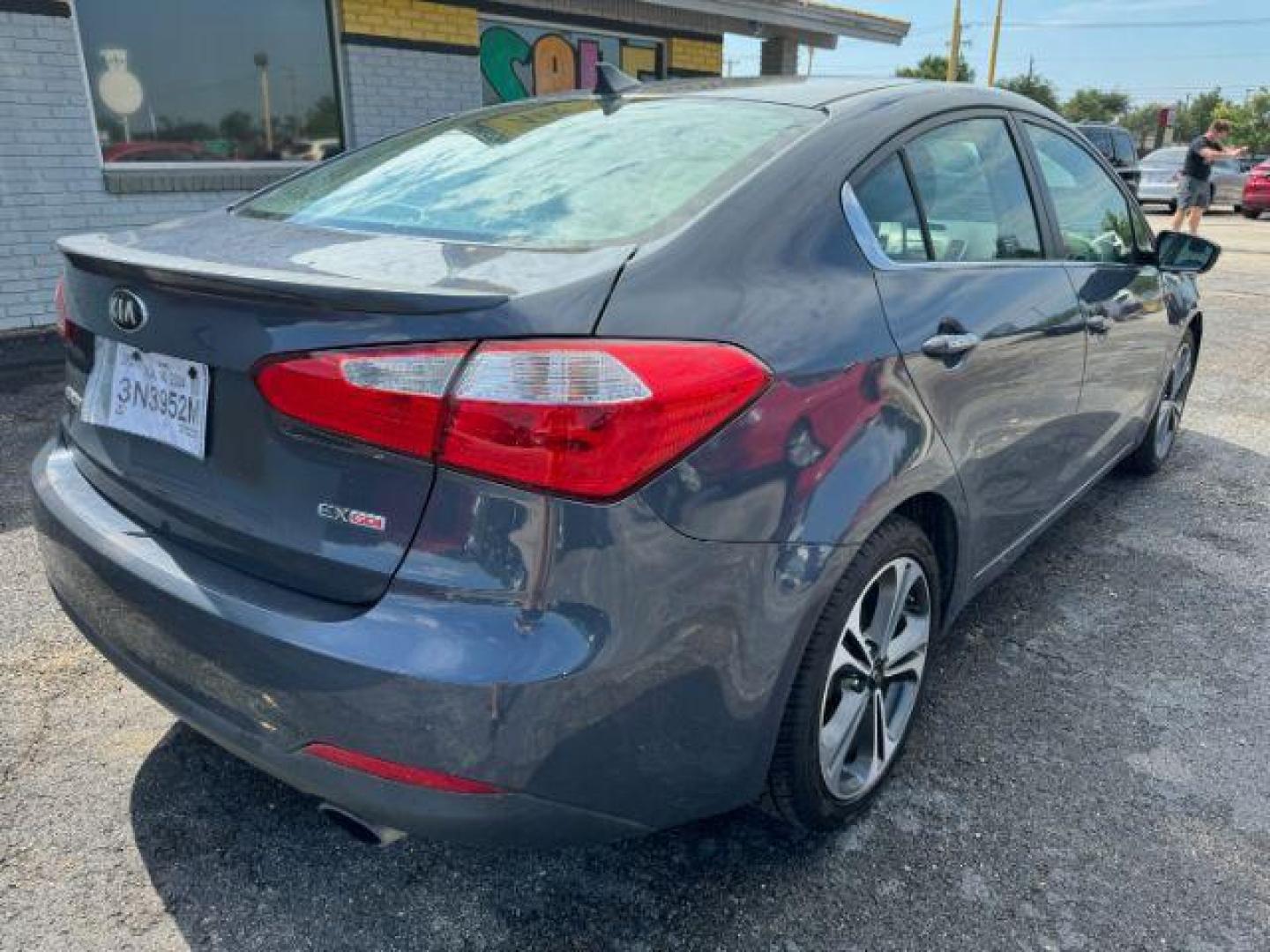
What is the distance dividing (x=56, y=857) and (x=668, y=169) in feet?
6.32

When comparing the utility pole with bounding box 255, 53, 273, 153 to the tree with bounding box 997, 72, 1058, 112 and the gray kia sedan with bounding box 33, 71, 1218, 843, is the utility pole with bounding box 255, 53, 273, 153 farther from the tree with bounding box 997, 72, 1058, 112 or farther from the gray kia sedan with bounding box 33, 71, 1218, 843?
the tree with bounding box 997, 72, 1058, 112

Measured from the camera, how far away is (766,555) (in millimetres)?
1664

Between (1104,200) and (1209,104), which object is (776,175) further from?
(1209,104)

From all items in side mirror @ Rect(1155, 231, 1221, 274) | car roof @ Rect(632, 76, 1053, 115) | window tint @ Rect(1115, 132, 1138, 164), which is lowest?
window tint @ Rect(1115, 132, 1138, 164)

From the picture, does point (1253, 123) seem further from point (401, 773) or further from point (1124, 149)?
point (401, 773)

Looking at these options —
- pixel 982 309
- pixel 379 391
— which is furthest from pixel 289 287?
pixel 982 309

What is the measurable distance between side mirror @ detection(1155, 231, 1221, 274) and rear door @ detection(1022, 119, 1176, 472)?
0.05 meters

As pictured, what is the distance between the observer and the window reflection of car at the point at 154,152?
7074 mm

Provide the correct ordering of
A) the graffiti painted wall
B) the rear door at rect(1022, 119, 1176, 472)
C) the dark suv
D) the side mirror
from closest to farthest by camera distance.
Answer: the rear door at rect(1022, 119, 1176, 472) → the side mirror → the graffiti painted wall → the dark suv

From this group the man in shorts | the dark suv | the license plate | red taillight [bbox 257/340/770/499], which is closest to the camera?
red taillight [bbox 257/340/770/499]

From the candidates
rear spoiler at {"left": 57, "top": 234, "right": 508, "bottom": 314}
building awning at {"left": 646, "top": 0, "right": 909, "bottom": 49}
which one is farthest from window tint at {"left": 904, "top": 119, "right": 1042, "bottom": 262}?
building awning at {"left": 646, "top": 0, "right": 909, "bottom": 49}

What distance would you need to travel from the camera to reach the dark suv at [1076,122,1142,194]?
18.1 metres

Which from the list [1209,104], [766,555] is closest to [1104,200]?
[766,555]

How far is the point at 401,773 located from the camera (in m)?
1.53
